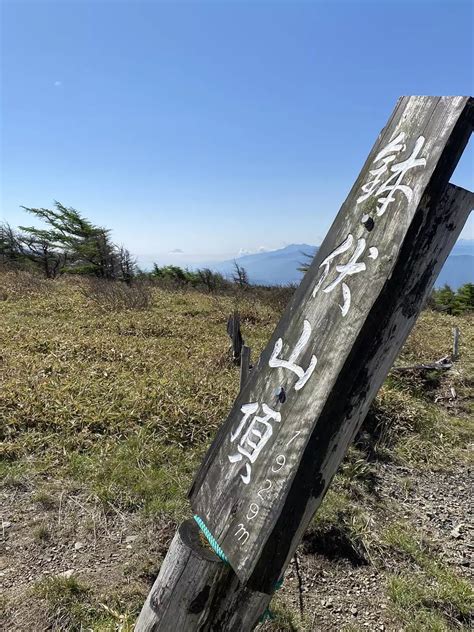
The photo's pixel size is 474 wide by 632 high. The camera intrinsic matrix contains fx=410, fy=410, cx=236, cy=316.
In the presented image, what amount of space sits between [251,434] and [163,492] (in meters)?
2.25

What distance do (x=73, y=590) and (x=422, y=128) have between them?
272 cm

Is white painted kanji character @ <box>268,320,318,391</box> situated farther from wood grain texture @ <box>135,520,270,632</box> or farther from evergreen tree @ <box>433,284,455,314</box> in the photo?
evergreen tree @ <box>433,284,455,314</box>

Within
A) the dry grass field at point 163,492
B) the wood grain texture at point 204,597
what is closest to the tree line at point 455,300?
the dry grass field at point 163,492

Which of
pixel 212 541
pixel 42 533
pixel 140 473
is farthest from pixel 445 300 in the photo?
pixel 212 541

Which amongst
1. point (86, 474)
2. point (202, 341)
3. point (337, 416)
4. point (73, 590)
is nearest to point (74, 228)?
point (202, 341)

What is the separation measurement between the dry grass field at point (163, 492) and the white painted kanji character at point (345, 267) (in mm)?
1698

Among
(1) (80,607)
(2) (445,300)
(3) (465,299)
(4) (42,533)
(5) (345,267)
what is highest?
(3) (465,299)

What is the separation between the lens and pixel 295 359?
3.96ft

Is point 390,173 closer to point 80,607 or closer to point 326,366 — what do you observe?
point 326,366

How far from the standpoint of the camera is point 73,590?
2256 mm

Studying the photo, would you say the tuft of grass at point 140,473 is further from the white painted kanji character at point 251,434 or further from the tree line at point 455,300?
the tree line at point 455,300

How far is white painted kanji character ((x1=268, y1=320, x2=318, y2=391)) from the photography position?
1.14m

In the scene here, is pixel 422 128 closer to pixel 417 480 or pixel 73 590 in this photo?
pixel 73 590

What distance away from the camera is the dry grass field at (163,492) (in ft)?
7.54
